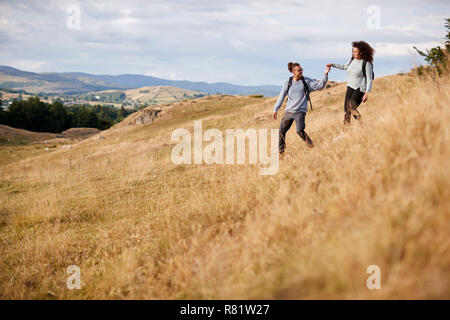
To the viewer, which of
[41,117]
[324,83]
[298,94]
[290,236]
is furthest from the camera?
[41,117]

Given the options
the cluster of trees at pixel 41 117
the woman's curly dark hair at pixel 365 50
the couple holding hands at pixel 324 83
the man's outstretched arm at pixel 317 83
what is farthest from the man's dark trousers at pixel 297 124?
the cluster of trees at pixel 41 117

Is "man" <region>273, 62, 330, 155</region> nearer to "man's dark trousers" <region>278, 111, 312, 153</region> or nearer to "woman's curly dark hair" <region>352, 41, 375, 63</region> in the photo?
"man's dark trousers" <region>278, 111, 312, 153</region>

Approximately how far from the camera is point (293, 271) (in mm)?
2785

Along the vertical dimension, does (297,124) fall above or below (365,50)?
below

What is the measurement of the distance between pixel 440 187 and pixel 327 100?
25064mm

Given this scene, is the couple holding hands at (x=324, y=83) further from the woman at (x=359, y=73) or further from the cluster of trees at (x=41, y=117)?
the cluster of trees at (x=41, y=117)

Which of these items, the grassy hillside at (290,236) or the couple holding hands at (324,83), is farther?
the couple holding hands at (324,83)

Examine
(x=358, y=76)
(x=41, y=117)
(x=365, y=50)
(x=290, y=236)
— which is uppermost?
(x=41, y=117)

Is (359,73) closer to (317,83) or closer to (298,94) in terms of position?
(317,83)

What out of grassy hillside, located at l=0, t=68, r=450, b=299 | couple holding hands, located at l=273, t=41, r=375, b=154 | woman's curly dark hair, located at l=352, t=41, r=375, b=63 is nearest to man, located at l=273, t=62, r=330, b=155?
couple holding hands, located at l=273, t=41, r=375, b=154

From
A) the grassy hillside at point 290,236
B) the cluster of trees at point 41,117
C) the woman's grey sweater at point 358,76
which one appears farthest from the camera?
the cluster of trees at point 41,117

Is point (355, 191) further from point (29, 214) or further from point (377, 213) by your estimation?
point (29, 214)

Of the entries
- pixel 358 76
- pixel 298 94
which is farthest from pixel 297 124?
pixel 358 76
